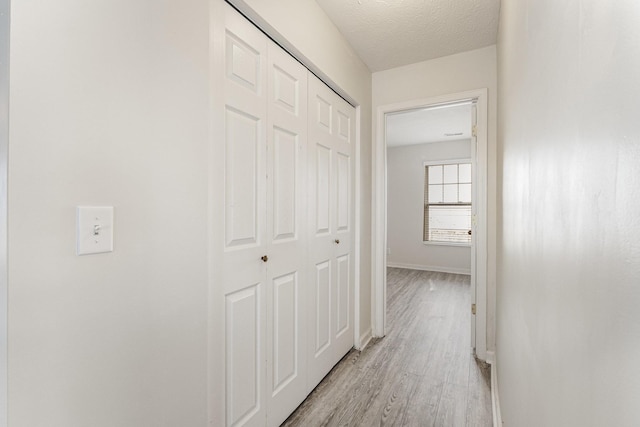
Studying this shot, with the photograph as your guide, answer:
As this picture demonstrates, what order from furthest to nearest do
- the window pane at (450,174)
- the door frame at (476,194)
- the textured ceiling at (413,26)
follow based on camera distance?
the window pane at (450,174) < the door frame at (476,194) < the textured ceiling at (413,26)

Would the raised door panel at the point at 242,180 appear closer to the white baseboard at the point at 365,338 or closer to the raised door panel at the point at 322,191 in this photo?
the raised door panel at the point at 322,191

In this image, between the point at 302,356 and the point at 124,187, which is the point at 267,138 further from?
the point at 302,356

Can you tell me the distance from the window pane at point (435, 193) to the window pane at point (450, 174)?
19cm

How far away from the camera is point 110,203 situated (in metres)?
0.89

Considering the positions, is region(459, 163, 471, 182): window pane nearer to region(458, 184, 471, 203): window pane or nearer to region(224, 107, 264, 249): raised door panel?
region(458, 184, 471, 203): window pane

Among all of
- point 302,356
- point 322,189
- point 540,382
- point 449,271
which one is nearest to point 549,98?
point 540,382

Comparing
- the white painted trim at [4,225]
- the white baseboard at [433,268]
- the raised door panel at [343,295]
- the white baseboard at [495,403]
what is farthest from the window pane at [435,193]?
the white painted trim at [4,225]

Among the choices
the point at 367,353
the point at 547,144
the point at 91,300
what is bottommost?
the point at 367,353

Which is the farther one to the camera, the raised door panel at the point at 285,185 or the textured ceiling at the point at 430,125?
the textured ceiling at the point at 430,125

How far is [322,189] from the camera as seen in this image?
7.05ft

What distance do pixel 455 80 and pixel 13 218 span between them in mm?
2822

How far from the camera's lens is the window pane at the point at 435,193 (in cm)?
609

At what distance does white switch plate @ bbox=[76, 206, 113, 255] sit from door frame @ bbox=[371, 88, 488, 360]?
2.27 m

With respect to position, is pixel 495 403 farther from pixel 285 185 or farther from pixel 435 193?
pixel 435 193
